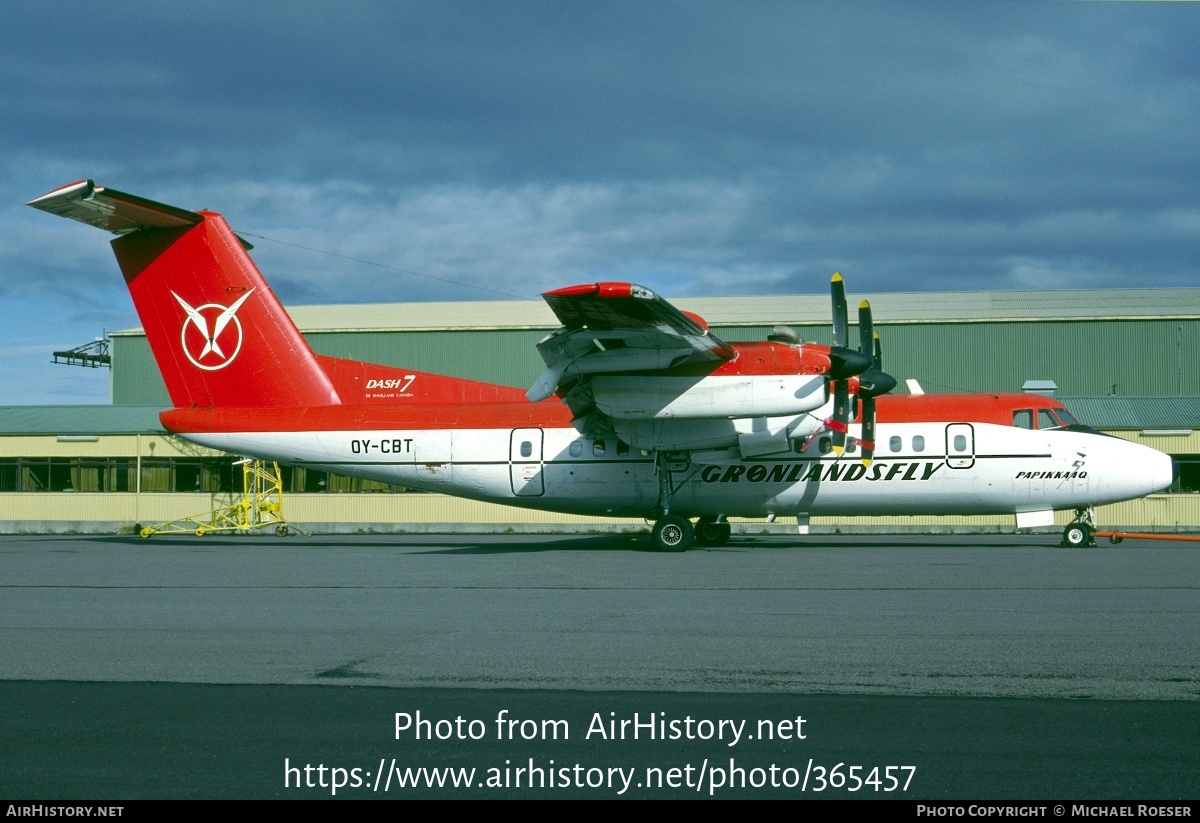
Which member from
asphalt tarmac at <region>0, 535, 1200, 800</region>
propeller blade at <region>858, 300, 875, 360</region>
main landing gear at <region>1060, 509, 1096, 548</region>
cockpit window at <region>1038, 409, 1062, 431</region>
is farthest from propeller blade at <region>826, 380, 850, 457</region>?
asphalt tarmac at <region>0, 535, 1200, 800</region>

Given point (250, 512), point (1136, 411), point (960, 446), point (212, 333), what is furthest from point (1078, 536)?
point (250, 512)

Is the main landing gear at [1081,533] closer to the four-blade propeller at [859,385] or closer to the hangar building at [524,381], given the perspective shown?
the four-blade propeller at [859,385]

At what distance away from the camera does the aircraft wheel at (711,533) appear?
2433 centimetres

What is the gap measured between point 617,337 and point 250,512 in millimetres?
19960

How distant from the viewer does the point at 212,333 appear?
23.2 metres

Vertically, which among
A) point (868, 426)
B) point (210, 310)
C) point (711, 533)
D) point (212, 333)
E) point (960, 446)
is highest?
point (210, 310)

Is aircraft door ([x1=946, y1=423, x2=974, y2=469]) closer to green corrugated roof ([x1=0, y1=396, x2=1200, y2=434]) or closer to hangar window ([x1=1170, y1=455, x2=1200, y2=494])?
green corrugated roof ([x1=0, y1=396, x2=1200, y2=434])

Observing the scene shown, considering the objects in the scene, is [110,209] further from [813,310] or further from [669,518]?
[813,310]

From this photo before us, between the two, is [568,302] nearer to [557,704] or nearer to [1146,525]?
[557,704]

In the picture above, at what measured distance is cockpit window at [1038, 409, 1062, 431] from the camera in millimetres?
22000

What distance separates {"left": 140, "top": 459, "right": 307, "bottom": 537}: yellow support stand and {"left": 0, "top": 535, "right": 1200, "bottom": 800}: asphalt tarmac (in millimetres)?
18743

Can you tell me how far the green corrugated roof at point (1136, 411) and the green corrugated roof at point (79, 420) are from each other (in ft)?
101

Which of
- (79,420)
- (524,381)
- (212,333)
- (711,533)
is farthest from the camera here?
(524,381)

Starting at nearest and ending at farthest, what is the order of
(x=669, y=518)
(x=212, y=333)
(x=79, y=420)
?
1. (x=669, y=518)
2. (x=212, y=333)
3. (x=79, y=420)
